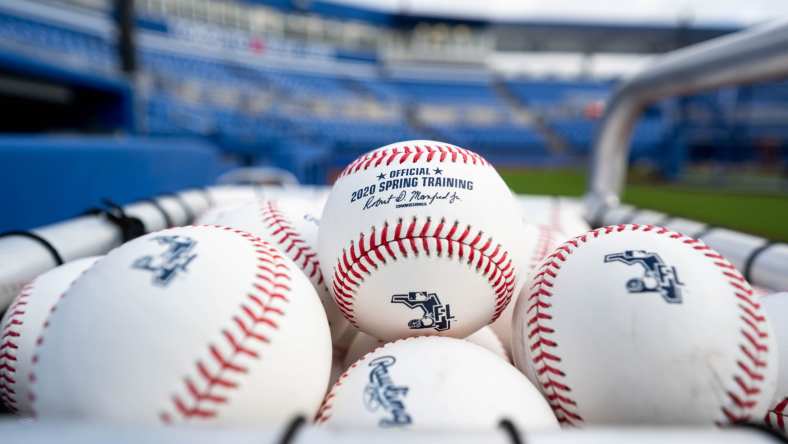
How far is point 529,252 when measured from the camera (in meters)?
1.29

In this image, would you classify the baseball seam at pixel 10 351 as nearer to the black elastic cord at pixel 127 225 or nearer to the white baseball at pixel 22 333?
the white baseball at pixel 22 333

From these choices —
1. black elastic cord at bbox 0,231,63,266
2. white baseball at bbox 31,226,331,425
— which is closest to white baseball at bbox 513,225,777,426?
white baseball at bbox 31,226,331,425

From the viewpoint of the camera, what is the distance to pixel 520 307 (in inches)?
37.3

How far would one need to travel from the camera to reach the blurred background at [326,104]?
2951mm

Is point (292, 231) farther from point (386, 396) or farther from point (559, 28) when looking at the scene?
point (559, 28)

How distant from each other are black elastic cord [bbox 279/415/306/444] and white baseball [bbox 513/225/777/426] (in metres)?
0.47

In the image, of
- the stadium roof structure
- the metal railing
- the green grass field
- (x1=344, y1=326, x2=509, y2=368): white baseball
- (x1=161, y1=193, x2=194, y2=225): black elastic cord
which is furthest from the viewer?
the stadium roof structure

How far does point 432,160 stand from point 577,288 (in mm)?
367

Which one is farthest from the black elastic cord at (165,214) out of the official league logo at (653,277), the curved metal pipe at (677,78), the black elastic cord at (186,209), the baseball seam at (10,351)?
the curved metal pipe at (677,78)

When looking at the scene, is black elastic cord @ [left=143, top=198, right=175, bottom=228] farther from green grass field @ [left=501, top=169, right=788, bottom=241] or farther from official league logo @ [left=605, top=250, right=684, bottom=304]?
green grass field @ [left=501, top=169, right=788, bottom=241]

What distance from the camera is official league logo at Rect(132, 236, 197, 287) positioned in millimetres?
690

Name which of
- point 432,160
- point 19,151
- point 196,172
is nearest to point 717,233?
point 432,160

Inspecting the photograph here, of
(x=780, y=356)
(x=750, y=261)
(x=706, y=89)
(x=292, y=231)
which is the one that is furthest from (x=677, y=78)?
(x=292, y=231)

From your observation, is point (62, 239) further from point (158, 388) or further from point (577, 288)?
point (577, 288)
